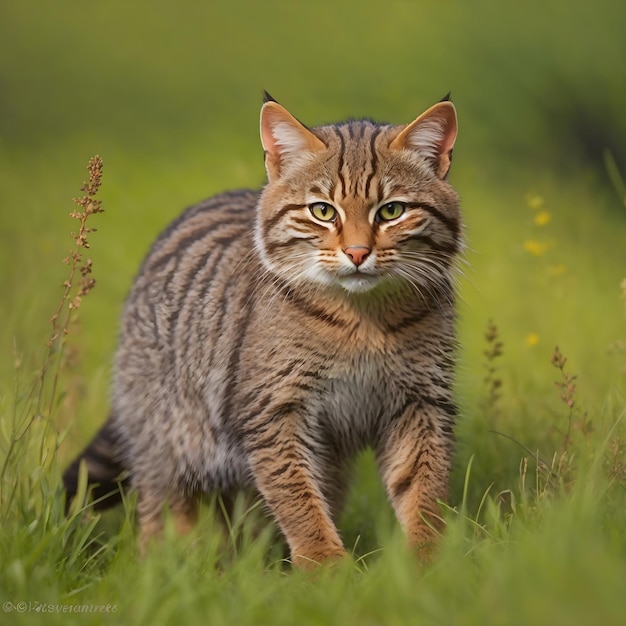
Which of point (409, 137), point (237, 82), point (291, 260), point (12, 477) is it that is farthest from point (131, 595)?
point (237, 82)

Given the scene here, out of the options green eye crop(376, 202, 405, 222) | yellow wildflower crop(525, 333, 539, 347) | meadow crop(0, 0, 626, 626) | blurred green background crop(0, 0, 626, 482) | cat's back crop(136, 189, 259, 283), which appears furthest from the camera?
blurred green background crop(0, 0, 626, 482)

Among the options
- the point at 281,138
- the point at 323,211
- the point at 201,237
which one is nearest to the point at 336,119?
the point at 201,237

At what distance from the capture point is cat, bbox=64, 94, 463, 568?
405cm

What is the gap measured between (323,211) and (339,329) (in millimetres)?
477

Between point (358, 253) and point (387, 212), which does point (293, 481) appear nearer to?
point (358, 253)

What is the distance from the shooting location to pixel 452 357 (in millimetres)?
4312

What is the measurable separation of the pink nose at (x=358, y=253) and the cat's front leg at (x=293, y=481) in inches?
28.6

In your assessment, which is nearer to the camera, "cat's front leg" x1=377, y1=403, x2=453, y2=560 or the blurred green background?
"cat's front leg" x1=377, y1=403, x2=453, y2=560

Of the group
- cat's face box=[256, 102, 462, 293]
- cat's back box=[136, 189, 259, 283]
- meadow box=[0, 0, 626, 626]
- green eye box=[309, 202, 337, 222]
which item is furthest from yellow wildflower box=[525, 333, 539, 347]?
green eye box=[309, 202, 337, 222]

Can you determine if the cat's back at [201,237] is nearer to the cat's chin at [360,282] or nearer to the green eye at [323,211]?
the green eye at [323,211]

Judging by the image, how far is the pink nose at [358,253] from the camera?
3.86m

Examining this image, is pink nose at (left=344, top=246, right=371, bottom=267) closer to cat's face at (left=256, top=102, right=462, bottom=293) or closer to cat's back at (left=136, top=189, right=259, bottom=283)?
cat's face at (left=256, top=102, right=462, bottom=293)

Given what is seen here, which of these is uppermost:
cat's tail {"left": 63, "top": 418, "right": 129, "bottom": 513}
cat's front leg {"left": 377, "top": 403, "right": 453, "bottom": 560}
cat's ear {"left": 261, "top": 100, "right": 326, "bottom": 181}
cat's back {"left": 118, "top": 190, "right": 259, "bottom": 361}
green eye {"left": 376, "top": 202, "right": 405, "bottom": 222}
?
cat's ear {"left": 261, "top": 100, "right": 326, "bottom": 181}

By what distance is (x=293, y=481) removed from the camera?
163 inches
